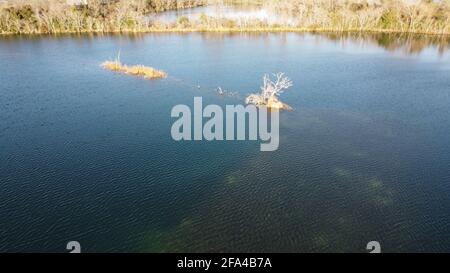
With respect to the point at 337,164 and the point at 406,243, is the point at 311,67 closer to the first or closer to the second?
the point at 337,164

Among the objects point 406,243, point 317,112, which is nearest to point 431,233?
point 406,243

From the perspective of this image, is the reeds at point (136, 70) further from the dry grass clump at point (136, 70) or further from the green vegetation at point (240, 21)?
the green vegetation at point (240, 21)

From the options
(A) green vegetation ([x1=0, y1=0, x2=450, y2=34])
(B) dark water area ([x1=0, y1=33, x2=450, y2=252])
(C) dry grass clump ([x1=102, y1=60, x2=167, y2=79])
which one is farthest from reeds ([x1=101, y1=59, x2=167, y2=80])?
(A) green vegetation ([x1=0, y1=0, x2=450, y2=34])

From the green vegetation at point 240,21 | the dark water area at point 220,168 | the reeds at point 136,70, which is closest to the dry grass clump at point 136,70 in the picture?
the reeds at point 136,70

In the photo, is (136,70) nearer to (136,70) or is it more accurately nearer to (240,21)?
(136,70)

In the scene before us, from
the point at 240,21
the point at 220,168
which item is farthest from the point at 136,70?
the point at 240,21

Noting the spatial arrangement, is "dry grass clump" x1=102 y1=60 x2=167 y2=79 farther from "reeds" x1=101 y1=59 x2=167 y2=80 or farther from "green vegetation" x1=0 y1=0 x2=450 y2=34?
"green vegetation" x1=0 y1=0 x2=450 y2=34
